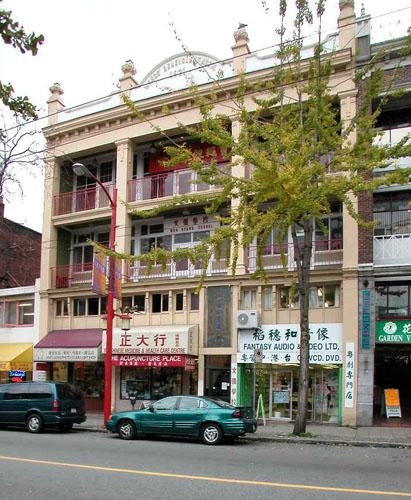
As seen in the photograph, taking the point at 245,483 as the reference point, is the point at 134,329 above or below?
above

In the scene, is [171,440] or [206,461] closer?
[206,461]

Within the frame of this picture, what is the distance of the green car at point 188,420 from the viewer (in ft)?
50.9

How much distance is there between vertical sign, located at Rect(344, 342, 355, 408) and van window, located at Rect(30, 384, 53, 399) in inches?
374

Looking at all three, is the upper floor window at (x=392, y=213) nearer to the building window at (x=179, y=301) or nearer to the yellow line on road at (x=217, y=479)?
the building window at (x=179, y=301)

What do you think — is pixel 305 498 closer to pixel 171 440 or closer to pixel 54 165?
pixel 171 440

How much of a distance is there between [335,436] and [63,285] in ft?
49.3

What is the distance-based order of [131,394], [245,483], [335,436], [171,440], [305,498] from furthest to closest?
1. [131,394]
2. [335,436]
3. [171,440]
4. [245,483]
5. [305,498]

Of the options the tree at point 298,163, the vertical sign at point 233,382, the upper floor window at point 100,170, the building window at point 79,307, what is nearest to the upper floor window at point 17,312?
the building window at point 79,307

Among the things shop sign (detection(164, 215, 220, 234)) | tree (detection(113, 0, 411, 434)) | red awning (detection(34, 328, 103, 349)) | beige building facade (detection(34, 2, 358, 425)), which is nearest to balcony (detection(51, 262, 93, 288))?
beige building facade (detection(34, 2, 358, 425))

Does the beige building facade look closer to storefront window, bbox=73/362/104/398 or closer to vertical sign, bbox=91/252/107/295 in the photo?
storefront window, bbox=73/362/104/398

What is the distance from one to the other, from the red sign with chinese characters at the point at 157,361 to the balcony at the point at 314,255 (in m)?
4.17

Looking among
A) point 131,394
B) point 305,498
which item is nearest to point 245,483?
point 305,498

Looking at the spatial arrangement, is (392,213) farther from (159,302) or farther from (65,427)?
(65,427)

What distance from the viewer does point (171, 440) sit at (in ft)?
54.4
